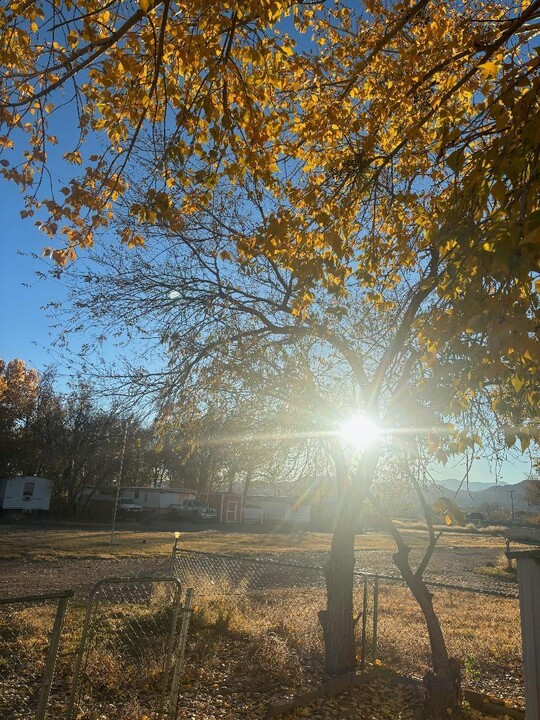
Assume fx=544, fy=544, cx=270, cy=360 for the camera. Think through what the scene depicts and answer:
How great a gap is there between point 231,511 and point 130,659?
36.3 m

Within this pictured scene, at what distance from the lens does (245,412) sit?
802cm

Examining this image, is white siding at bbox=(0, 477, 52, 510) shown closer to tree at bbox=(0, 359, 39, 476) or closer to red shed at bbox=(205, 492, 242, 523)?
tree at bbox=(0, 359, 39, 476)

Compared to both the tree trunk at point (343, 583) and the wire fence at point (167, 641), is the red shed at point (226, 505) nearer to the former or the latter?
the wire fence at point (167, 641)

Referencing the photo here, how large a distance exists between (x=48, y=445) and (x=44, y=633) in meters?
33.8

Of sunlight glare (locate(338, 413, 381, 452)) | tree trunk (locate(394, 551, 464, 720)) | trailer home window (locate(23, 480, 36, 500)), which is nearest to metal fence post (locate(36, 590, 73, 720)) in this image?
tree trunk (locate(394, 551, 464, 720))

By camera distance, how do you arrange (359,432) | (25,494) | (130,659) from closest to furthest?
(130,659) → (359,432) → (25,494)

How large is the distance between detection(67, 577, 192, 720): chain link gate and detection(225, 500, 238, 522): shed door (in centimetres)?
3324

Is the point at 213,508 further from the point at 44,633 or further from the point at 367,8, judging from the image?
the point at 367,8

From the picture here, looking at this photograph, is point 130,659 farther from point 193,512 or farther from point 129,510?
point 193,512

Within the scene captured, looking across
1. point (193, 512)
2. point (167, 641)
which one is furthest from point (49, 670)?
point (193, 512)

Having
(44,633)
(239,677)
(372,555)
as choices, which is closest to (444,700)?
(239,677)

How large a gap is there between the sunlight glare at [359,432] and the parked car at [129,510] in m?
33.1

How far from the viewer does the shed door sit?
41344 millimetres

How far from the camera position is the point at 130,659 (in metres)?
6.34
